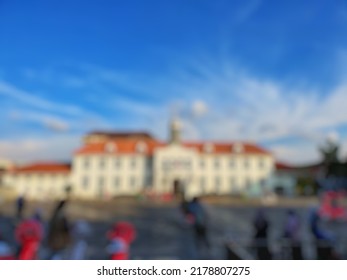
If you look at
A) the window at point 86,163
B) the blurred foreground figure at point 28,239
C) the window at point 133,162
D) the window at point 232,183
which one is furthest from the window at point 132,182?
the blurred foreground figure at point 28,239

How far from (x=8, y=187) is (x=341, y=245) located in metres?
10.4

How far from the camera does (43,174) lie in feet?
35.6

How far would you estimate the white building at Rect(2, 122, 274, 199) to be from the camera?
16.0 metres

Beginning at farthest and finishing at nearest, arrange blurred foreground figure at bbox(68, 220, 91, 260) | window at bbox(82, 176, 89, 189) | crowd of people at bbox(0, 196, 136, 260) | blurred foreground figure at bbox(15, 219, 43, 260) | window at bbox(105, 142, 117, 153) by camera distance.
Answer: window at bbox(105, 142, 117, 153) < window at bbox(82, 176, 89, 189) < blurred foreground figure at bbox(68, 220, 91, 260) < blurred foreground figure at bbox(15, 219, 43, 260) < crowd of people at bbox(0, 196, 136, 260)

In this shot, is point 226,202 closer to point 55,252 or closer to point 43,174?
point 43,174

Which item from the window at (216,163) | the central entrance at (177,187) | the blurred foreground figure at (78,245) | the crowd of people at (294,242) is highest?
the window at (216,163)

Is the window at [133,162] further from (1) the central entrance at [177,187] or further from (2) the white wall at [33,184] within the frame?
(2) the white wall at [33,184]

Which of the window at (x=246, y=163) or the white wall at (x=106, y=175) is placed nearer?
the white wall at (x=106, y=175)

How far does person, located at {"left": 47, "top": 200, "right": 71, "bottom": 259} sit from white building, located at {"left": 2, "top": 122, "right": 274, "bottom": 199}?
1225 centimetres

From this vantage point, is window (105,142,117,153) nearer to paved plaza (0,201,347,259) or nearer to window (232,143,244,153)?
paved plaza (0,201,347,259)

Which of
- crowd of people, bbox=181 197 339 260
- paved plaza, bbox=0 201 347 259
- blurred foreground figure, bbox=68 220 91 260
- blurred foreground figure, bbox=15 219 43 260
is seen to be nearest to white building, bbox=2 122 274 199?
paved plaza, bbox=0 201 347 259

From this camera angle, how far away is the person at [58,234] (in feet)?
9.09

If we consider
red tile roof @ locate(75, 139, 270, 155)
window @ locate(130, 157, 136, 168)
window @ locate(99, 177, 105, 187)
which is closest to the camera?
window @ locate(99, 177, 105, 187)

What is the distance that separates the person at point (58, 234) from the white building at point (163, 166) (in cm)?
1225
